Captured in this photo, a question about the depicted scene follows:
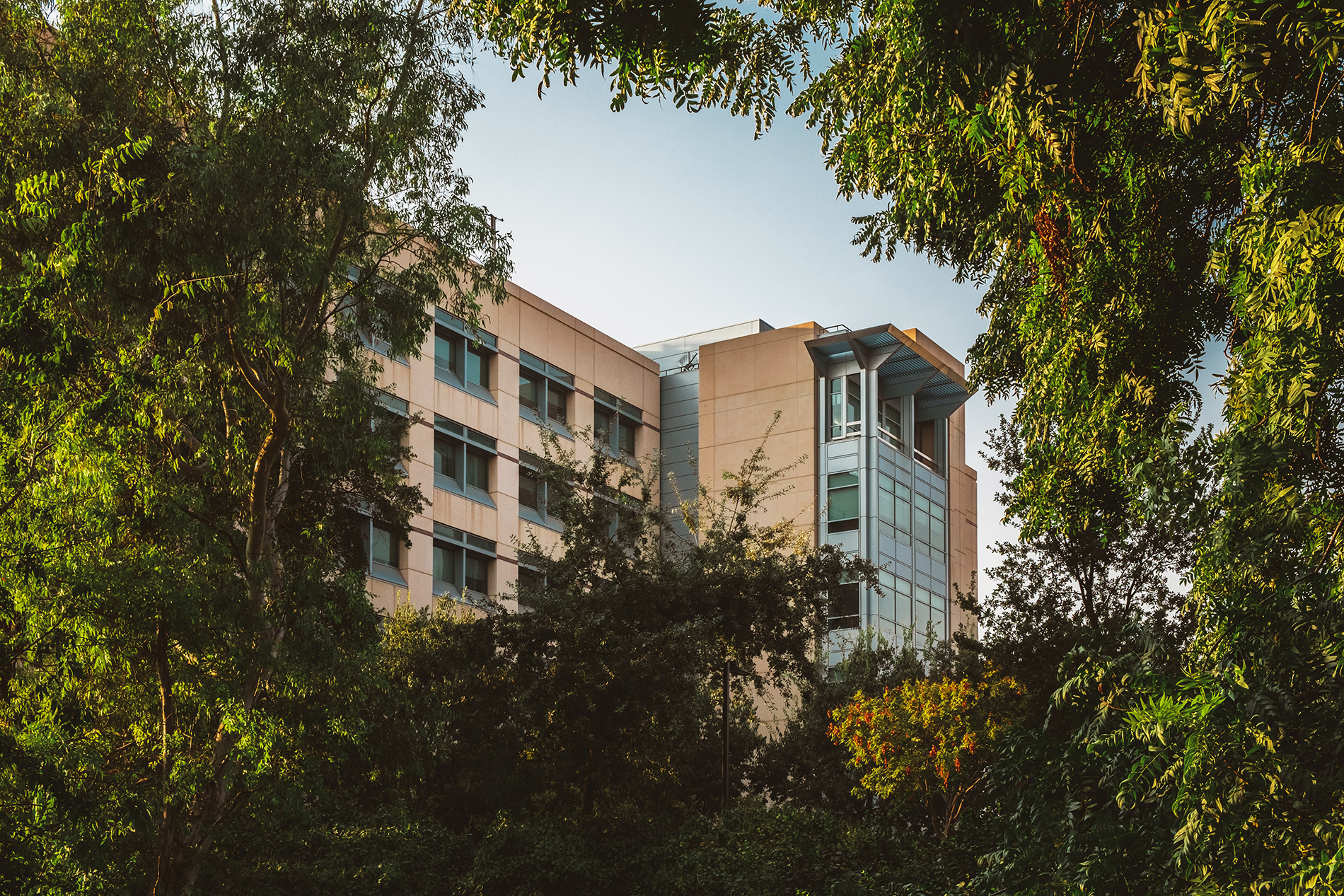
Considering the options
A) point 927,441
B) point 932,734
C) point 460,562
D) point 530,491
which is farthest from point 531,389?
point 932,734

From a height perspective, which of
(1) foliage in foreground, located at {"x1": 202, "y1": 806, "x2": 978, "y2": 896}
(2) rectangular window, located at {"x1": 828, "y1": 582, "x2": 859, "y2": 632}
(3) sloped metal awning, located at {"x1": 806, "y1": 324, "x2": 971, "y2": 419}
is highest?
(3) sloped metal awning, located at {"x1": 806, "y1": 324, "x2": 971, "y2": 419}

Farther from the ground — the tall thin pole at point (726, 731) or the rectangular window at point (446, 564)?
the rectangular window at point (446, 564)

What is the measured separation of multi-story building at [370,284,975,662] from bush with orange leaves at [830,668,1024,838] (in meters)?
14.3

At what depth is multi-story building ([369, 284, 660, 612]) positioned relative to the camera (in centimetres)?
3706

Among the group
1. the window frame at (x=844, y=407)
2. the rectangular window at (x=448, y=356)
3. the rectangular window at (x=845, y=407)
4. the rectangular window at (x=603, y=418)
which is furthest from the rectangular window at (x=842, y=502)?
the rectangular window at (x=448, y=356)

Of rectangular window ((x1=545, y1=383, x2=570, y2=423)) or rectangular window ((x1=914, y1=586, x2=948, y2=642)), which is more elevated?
rectangular window ((x1=545, y1=383, x2=570, y2=423))

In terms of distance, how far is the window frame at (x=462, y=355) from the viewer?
39.7 metres

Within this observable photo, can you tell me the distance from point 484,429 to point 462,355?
8.09 ft

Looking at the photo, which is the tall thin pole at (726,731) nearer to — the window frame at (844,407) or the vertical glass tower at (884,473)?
the vertical glass tower at (884,473)

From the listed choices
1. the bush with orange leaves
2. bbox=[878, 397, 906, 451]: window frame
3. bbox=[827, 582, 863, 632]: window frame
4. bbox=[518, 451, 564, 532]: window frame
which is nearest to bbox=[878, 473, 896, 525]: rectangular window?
bbox=[878, 397, 906, 451]: window frame

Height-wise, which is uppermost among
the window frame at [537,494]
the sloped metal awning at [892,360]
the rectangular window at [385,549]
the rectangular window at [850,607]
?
the sloped metal awning at [892,360]

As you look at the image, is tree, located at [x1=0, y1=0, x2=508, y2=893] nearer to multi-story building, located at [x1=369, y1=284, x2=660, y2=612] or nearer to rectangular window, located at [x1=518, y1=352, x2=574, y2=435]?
multi-story building, located at [x1=369, y1=284, x2=660, y2=612]

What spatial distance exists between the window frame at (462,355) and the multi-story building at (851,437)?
7868mm

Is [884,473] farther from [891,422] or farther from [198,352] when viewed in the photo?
[198,352]
